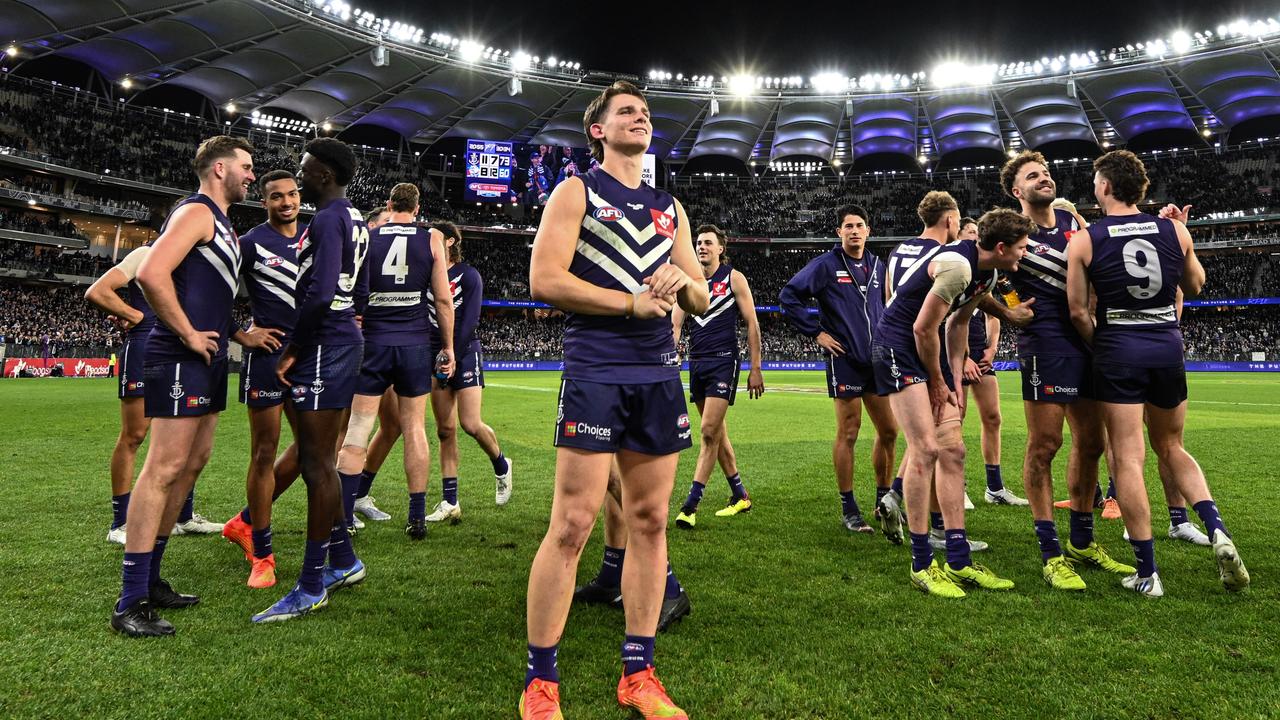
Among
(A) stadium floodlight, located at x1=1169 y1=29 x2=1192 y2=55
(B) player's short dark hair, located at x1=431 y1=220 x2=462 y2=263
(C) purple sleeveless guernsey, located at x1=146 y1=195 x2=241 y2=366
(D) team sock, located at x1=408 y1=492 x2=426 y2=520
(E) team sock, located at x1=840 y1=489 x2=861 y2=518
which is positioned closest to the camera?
(C) purple sleeveless guernsey, located at x1=146 y1=195 x2=241 y2=366

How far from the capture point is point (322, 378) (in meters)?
3.64

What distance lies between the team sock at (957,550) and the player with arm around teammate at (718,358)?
2.16 m

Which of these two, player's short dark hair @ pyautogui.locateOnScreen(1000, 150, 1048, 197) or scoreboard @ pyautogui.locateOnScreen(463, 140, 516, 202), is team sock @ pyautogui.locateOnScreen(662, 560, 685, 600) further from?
scoreboard @ pyautogui.locateOnScreen(463, 140, 516, 202)

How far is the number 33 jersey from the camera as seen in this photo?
197 inches

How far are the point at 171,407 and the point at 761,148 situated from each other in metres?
55.5

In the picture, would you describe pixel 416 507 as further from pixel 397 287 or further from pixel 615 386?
pixel 615 386

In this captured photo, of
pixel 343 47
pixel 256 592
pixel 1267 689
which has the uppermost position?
pixel 343 47

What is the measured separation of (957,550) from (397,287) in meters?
4.36

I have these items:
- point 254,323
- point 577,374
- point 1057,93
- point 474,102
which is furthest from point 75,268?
point 1057,93

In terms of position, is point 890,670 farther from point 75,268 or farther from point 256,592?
point 75,268

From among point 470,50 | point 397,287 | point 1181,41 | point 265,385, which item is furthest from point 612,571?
point 1181,41

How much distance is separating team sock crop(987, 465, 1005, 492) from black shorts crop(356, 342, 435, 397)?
214 inches

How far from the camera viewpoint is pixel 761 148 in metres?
54.5

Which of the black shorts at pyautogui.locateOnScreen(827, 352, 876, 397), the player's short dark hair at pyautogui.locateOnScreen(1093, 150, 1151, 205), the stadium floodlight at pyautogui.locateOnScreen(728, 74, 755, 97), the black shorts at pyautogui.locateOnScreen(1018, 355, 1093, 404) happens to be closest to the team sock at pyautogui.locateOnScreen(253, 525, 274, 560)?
the black shorts at pyautogui.locateOnScreen(827, 352, 876, 397)
